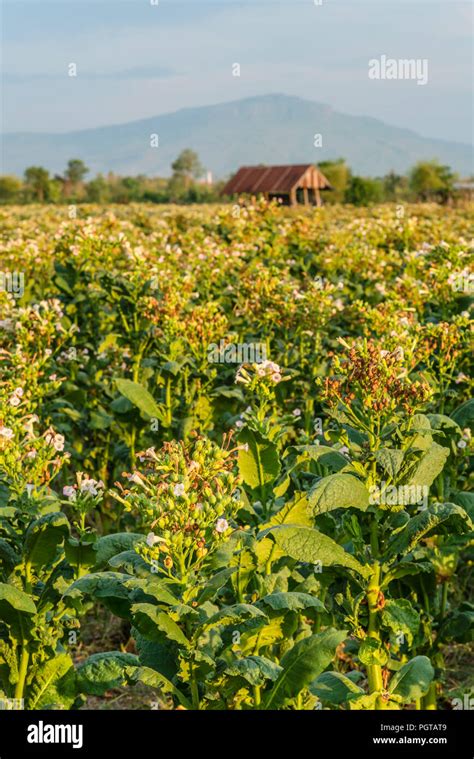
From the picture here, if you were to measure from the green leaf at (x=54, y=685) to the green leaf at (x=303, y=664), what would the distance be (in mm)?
903

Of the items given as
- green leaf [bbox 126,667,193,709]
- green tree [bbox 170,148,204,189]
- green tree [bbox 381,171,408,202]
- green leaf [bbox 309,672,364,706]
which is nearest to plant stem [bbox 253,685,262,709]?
green leaf [bbox 309,672,364,706]

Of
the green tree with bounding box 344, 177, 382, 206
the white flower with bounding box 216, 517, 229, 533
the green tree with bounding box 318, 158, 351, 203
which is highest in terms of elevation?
the green tree with bounding box 318, 158, 351, 203

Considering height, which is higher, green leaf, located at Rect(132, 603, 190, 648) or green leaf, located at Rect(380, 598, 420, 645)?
green leaf, located at Rect(132, 603, 190, 648)

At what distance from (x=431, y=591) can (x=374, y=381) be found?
1.57m

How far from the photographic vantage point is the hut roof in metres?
73.3

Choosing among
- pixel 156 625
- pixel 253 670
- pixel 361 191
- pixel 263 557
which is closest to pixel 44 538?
pixel 156 625

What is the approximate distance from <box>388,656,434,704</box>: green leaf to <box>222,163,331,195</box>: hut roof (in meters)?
69.1

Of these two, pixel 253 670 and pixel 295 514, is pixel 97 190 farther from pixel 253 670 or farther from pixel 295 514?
pixel 253 670

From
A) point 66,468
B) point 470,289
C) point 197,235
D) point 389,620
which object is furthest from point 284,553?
point 197,235

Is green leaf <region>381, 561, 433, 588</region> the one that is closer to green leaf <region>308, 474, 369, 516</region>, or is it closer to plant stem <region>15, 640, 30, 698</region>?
green leaf <region>308, 474, 369, 516</region>

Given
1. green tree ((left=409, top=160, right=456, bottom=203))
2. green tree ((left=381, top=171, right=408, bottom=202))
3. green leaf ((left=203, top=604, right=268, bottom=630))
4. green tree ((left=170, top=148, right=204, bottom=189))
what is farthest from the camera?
green tree ((left=170, top=148, right=204, bottom=189))

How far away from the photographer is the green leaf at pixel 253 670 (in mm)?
3637

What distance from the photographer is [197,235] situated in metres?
14.6
